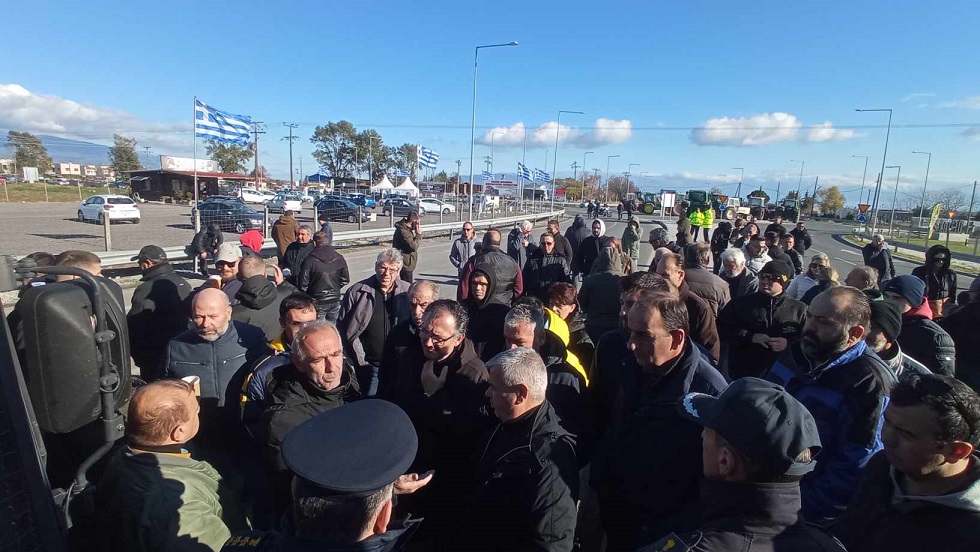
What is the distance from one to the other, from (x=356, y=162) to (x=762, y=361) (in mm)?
96016

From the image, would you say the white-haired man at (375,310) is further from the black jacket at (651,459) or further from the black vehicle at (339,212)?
the black vehicle at (339,212)

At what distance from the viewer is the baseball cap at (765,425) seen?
158cm

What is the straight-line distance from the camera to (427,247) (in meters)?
20.4

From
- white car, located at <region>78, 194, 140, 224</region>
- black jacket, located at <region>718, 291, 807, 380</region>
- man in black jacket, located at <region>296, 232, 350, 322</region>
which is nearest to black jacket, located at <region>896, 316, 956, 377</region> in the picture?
black jacket, located at <region>718, 291, 807, 380</region>

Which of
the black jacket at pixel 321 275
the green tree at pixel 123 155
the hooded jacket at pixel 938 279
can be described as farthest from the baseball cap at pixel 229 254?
the green tree at pixel 123 155

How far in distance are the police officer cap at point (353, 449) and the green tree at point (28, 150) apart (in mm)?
82404

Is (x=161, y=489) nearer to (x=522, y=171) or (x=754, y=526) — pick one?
(x=754, y=526)

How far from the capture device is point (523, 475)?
2125mm

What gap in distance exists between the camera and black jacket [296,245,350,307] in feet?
19.7

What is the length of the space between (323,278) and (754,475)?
205 inches

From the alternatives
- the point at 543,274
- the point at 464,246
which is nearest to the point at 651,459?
the point at 543,274

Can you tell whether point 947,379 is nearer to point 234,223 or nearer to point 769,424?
point 769,424

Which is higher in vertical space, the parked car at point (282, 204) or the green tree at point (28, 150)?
the green tree at point (28, 150)

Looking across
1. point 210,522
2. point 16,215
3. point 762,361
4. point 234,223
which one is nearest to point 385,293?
point 210,522
